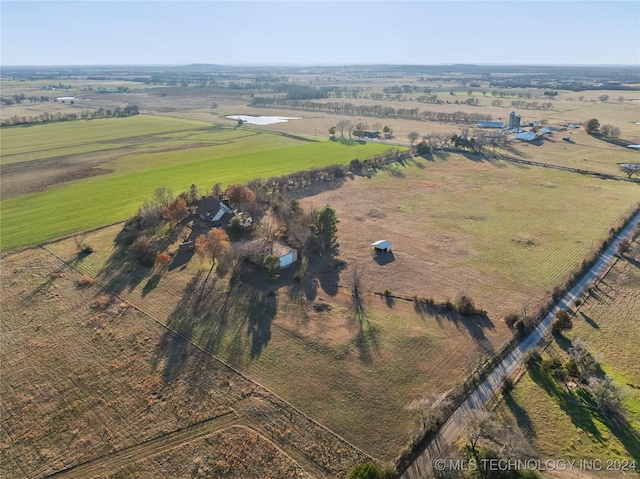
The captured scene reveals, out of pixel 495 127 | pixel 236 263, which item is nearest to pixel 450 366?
pixel 236 263

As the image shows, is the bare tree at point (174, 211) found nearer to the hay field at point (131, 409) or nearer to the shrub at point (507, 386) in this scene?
the hay field at point (131, 409)

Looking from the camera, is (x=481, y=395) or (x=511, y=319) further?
(x=511, y=319)

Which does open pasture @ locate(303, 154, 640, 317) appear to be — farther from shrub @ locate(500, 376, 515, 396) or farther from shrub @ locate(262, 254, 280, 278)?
shrub @ locate(262, 254, 280, 278)

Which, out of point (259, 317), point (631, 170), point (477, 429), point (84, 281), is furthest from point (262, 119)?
point (477, 429)

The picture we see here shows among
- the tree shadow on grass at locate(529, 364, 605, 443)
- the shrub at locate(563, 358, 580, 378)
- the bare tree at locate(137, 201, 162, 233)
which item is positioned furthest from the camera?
the bare tree at locate(137, 201, 162, 233)

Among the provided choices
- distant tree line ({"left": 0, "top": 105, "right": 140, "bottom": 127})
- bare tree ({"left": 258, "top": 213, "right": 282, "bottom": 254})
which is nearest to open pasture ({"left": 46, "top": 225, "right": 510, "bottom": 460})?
bare tree ({"left": 258, "top": 213, "right": 282, "bottom": 254})

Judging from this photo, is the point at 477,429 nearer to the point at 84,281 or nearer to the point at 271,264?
the point at 271,264
